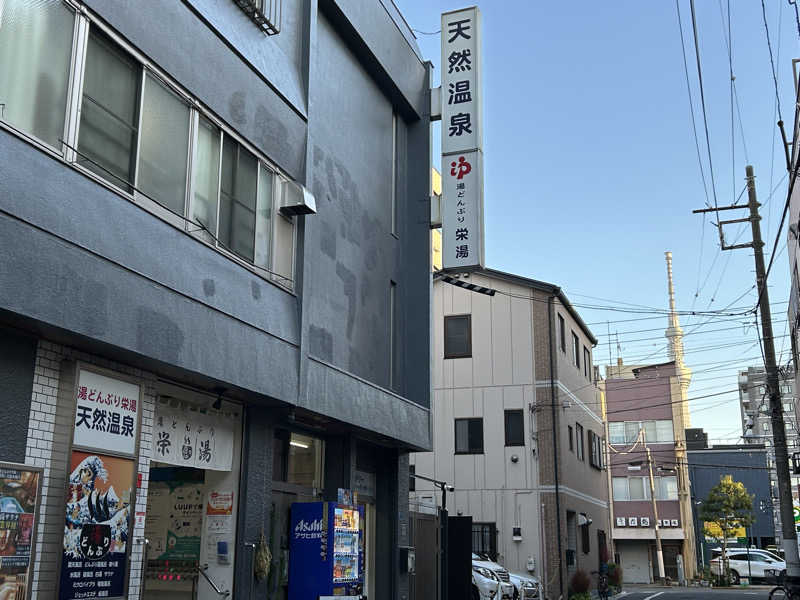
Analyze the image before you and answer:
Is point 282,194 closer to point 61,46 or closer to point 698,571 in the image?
point 61,46

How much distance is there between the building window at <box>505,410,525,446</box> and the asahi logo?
55.4 ft

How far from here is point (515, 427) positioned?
29562mm

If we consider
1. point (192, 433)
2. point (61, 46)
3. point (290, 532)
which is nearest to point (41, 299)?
point (61, 46)

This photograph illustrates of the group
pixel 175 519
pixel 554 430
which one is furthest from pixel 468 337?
pixel 175 519

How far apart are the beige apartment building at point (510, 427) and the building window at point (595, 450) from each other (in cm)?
430

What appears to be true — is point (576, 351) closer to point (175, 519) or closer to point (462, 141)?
point (462, 141)

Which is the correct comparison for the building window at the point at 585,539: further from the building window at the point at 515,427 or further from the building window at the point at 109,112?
the building window at the point at 109,112

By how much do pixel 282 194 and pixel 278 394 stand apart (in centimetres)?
307

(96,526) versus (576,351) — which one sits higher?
(576,351)

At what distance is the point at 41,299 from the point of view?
7809 millimetres

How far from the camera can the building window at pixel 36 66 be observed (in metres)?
7.99

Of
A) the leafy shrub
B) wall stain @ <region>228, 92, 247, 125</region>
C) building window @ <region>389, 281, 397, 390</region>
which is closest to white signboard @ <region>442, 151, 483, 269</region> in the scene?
building window @ <region>389, 281, 397, 390</region>

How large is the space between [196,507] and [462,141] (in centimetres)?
872

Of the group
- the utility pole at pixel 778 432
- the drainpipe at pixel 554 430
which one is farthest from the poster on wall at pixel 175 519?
the drainpipe at pixel 554 430
